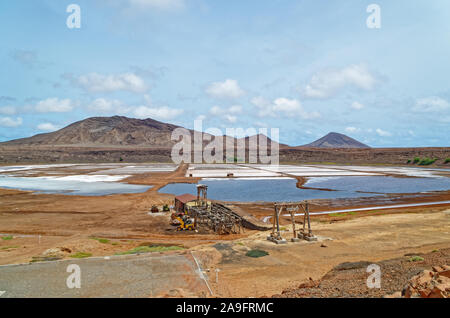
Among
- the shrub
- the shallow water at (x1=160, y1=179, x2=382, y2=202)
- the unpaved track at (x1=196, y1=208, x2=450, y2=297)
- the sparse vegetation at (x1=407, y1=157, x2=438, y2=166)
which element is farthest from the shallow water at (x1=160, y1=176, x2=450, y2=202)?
the sparse vegetation at (x1=407, y1=157, x2=438, y2=166)

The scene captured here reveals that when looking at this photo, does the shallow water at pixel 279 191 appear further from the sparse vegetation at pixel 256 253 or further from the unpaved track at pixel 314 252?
the sparse vegetation at pixel 256 253

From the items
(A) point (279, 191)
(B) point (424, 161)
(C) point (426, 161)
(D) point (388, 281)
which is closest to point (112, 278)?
(D) point (388, 281)

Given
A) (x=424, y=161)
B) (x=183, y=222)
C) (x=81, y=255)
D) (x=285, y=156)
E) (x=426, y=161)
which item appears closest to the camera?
(x=81, y=255)

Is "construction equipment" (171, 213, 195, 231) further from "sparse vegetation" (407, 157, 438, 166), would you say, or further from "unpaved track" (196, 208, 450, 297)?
"sparse vegetation" (407, 157, 438, 166)

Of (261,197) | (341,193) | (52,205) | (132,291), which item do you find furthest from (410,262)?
(52,205)

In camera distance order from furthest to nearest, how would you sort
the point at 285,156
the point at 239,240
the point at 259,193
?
the point at 285,156
the point at 259,193
the point at 239,240

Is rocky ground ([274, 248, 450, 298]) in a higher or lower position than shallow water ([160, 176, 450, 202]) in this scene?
higher

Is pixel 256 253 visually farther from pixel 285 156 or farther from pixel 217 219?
pixel 285 156
